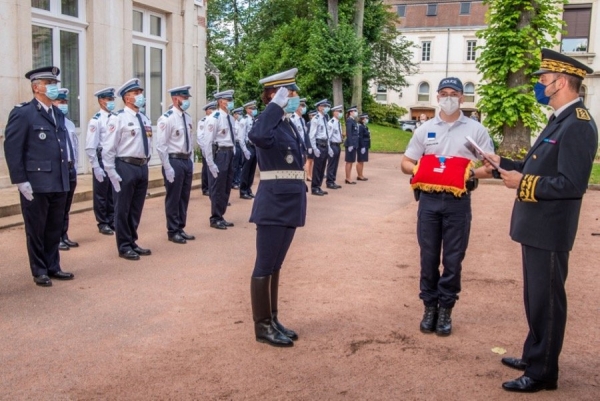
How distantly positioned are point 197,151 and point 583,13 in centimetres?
2304

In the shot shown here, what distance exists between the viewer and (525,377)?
14.8ft

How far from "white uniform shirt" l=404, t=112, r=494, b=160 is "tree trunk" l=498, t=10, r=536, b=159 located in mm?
15636

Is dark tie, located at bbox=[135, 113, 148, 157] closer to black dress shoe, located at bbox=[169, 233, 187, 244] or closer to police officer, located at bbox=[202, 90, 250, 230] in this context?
black dress shoe, located at bbox=[169, 233, 187, 244]

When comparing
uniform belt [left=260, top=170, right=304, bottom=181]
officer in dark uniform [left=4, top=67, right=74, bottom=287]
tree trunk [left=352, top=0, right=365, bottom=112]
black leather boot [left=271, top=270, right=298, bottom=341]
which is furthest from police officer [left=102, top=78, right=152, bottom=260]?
tree trunk [left=352, top=0, right=365, bottom=112]

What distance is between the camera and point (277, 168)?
17.6 feet

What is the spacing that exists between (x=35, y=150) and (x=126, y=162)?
148cm

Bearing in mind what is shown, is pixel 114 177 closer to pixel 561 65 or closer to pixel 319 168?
pixel 561 65

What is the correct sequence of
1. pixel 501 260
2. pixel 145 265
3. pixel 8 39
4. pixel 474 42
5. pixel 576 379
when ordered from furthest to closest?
1. pixel 474 42
2. pixel 8 39
3. pixel 501 260
4. pixel 145 265
5. pixel 576 379

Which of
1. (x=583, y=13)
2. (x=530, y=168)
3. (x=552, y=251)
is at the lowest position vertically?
(x=552, y=251)

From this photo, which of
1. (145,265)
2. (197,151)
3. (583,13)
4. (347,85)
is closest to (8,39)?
(145,265)

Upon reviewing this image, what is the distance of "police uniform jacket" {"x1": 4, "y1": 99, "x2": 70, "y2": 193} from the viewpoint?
6891 mm

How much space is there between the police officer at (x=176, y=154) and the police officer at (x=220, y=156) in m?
1.03

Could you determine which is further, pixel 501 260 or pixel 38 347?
pixel 501 260

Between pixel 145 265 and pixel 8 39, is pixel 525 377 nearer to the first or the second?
pixel 145 265
